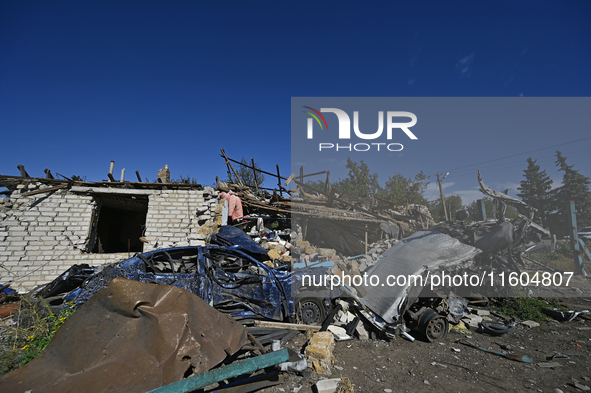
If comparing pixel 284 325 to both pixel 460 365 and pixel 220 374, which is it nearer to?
pixel 220 374

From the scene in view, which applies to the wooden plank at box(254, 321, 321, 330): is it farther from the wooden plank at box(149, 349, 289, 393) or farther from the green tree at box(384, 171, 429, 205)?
the green tree at box(384, 171, 429, 205)

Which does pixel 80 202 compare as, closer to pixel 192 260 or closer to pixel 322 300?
pixel 192 260

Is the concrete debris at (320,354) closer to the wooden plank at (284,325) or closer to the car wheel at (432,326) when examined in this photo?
the wooden plank at (284,325)

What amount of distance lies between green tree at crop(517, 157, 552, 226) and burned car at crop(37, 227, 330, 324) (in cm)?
853

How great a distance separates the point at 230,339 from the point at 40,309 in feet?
Answer: 10.9

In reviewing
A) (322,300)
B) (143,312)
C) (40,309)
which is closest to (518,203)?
(322,300)

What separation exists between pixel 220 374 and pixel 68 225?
27.0ft

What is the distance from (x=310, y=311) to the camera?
5.02m

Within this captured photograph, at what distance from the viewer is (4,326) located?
400 centimetres

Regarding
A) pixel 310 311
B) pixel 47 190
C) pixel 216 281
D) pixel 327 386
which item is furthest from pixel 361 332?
pixel 47 190

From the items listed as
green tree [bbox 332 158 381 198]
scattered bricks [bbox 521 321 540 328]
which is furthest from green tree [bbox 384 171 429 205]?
scattered bricks [bbox 521 321 540 328]

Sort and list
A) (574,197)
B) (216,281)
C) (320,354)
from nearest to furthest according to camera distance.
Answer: (320,354) → (216,281) → (574,197)

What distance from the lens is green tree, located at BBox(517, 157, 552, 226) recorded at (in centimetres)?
857

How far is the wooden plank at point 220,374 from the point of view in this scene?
7.00 ft
